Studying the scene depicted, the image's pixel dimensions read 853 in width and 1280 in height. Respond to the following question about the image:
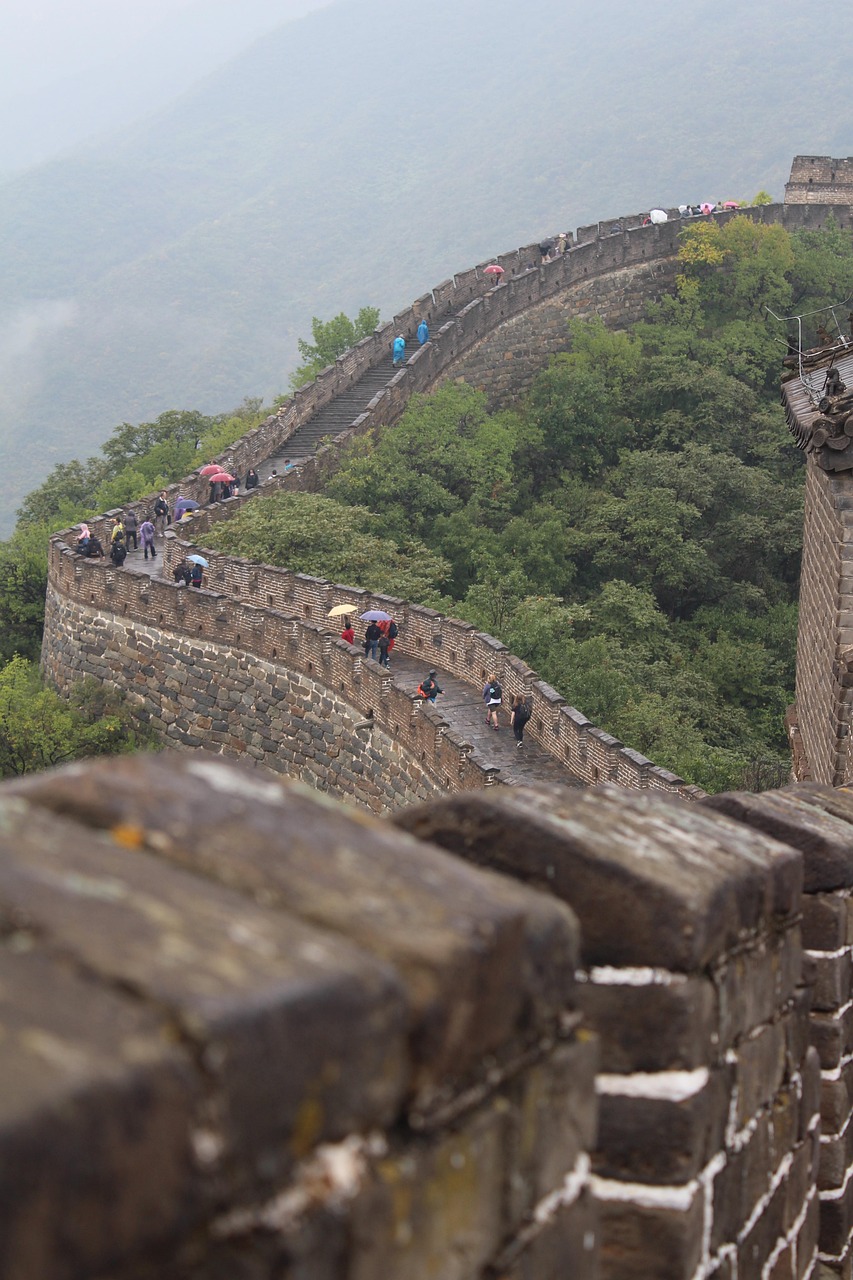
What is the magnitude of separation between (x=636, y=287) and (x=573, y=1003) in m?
46.0

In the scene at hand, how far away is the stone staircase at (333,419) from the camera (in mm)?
37000

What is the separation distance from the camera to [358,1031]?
2076mm

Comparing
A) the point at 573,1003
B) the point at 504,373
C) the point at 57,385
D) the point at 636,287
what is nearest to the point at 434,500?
the point at 504,373

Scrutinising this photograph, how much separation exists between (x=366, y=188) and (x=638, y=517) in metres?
142

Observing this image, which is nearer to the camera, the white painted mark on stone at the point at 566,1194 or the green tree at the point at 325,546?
the white painted mark on stone at the point at 566,1194

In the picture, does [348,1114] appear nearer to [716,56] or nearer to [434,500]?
[434,500]

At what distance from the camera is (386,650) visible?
2497 cm

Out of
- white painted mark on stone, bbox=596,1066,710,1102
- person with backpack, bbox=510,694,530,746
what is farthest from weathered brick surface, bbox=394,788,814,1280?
person with backpack, bbox=510,694,530,746

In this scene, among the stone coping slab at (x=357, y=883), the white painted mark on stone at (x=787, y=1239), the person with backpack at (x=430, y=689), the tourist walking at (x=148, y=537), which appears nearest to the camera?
the stone coping slab at (x=357, y=883)

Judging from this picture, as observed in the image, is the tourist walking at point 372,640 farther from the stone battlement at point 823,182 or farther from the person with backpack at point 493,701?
the stone battlement at point 823,182

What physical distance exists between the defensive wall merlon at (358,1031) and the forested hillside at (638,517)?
19.9 meters

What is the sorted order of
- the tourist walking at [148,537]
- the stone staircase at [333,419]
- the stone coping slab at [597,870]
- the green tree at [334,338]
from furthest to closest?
the green tree at [334,338] < the stone staircase at [333,419] < the tourist walking at [148,537] < the stone coping slab at [597,870]

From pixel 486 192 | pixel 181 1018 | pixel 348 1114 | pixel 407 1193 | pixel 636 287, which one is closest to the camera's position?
pixel 181 1018

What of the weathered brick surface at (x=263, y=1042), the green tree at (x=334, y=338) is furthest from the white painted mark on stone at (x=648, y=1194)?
the green tree at (x=334, y=338)
